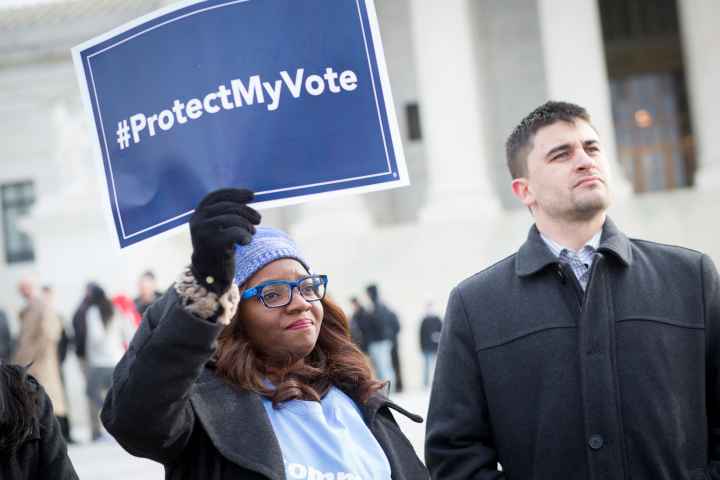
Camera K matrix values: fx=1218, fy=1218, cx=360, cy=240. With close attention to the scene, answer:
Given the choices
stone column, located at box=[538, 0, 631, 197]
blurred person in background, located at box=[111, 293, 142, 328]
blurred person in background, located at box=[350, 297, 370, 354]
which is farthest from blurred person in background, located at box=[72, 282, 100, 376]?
stone column, located at box=[538, 0, 631, 197]

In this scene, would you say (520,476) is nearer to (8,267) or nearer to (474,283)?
(474,283)

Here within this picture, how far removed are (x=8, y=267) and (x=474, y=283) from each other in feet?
100

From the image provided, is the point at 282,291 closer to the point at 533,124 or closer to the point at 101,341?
the point at 533,124

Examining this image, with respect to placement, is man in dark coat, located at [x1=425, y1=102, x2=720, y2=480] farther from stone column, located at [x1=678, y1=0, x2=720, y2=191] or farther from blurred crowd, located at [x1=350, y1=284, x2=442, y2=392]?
stone column, located at [x1=678, y1=0, x2=720, y2=191]

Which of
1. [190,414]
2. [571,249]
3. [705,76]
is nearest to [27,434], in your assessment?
[190,414]

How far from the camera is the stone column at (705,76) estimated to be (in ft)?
85.1

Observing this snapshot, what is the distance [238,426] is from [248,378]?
173 millimetres

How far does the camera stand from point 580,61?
86.3ft

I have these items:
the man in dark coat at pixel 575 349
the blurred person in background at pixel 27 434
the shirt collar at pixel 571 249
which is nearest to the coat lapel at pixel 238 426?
the blurred person in background at pixel 27 434

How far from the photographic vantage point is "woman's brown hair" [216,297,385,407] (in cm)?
354

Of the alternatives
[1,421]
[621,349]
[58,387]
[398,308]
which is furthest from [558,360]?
[398,308]

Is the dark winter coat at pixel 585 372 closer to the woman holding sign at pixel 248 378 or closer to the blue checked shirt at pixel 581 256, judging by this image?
the blue checked shirt at pixel 581 256

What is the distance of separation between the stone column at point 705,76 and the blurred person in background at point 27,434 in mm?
23536

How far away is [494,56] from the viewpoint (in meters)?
31.2
